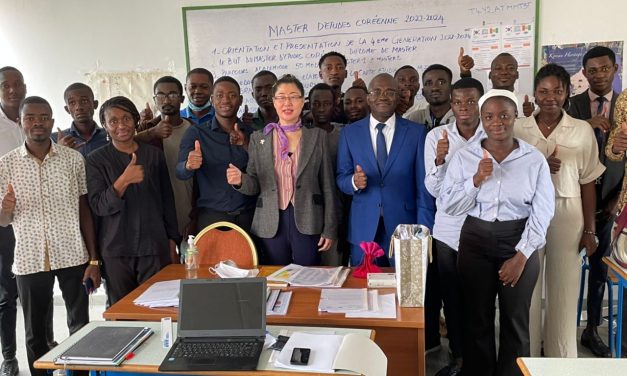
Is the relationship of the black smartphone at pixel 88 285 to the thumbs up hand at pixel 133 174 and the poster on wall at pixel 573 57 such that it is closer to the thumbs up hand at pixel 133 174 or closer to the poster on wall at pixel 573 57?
the thumbs up hand at pixel 133 174

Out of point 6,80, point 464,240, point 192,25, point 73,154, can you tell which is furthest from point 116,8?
point 464,240

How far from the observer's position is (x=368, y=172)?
2.65 m

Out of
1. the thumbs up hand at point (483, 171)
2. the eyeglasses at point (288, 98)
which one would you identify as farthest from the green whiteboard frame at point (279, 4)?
the thumbs up hand at point (483, 171)

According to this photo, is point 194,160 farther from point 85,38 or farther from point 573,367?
point 85,38

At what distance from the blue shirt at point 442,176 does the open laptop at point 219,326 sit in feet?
3.60

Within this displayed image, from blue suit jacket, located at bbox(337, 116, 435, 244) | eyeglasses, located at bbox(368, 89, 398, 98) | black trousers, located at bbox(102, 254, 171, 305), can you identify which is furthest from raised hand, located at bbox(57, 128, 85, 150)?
eyeglasses, located at bbox(368, 89, 398, 98)

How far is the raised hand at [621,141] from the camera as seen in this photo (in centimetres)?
256

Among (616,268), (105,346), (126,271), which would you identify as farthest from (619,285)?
(126,271)

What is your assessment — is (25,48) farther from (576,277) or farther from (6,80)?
(576,277)

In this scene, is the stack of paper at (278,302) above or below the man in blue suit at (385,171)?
below

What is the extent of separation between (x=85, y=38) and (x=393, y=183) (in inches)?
126

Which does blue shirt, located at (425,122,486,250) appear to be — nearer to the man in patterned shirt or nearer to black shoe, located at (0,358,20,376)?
the man in patterned shirt

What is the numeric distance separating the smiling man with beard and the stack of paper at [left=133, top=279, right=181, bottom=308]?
2.16ft

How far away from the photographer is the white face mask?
7.86 ft
